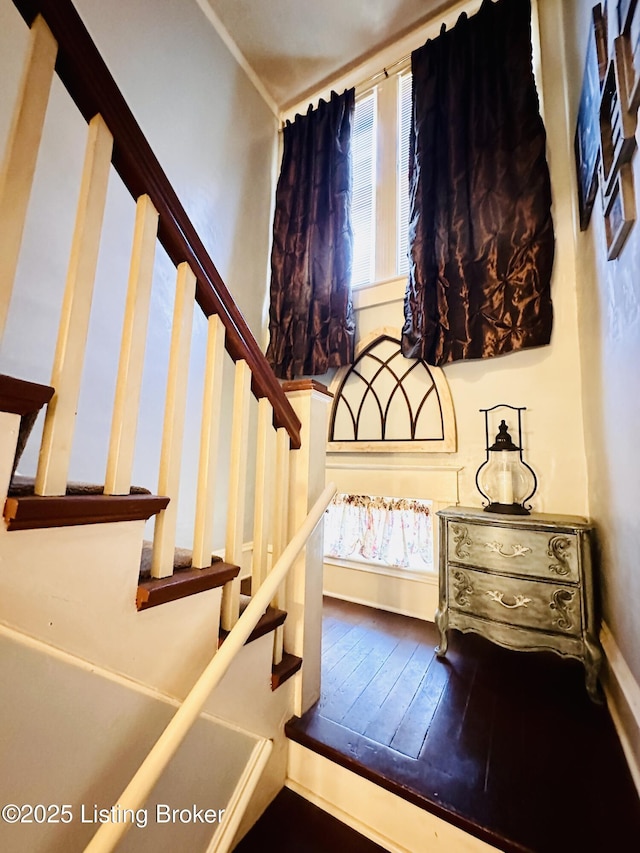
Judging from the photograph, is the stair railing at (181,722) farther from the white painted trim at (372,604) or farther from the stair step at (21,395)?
the white painted trim at (372,604)

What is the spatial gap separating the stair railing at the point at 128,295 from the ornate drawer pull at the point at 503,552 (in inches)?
39.4

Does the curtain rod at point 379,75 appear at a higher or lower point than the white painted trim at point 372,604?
higher

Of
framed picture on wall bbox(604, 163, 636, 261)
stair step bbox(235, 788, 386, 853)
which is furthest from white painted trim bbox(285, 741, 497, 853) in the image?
framed picture on wall bbox(604, 163, 636, 261)

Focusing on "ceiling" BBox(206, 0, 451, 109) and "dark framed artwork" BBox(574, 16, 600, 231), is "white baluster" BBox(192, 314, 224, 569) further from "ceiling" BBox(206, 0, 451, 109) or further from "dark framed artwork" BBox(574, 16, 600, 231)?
"ceiling" BBox(206, 0, 451, 109)

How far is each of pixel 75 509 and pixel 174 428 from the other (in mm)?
293

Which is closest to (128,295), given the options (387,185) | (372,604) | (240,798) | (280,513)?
(280,513)

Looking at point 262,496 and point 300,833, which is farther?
point 262,496

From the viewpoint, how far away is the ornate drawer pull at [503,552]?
1.43m

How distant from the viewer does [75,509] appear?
659mm

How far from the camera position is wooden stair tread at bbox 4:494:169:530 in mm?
590

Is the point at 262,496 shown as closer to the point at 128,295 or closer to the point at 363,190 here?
the point at 128,295

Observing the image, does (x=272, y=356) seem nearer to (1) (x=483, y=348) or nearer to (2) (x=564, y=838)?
(1) (x=483, y=348)

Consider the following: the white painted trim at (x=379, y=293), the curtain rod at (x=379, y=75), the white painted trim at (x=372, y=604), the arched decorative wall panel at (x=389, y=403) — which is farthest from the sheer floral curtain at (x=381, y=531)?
the curtain rod at (x=379, y=75)

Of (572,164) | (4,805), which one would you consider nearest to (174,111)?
(572,164)
